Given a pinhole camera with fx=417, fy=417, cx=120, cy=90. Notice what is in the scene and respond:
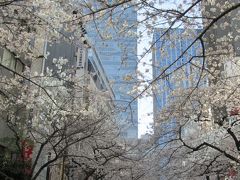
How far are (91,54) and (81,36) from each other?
27656 millimetres

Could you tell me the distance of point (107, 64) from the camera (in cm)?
6738

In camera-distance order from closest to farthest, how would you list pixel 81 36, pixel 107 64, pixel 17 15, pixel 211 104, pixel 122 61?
1. pixel 122 61
2. pixel 17 15
3. pixel 81 36
4. pixel 211 104
5. pixel 107 64

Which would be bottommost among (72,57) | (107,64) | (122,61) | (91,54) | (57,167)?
(57,167)

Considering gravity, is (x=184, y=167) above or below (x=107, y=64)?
below

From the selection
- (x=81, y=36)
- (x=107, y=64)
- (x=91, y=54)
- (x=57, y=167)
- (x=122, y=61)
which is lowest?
(x=57, y=167)

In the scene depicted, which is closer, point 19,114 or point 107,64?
point 19,114

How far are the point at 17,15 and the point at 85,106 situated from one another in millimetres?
10890

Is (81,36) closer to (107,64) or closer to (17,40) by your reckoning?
(17,40)

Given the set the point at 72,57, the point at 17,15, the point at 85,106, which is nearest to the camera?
the point at 17,15

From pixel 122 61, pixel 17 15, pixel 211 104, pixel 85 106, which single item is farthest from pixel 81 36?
Answer: pixel 85 106

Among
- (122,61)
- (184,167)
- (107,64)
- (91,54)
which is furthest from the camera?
(107,64)

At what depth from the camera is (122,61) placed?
8.88 metres

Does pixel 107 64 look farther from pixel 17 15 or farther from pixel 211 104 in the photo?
pixel 17 15

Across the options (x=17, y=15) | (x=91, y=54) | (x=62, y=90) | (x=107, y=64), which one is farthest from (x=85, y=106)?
(x=107, y=64)
